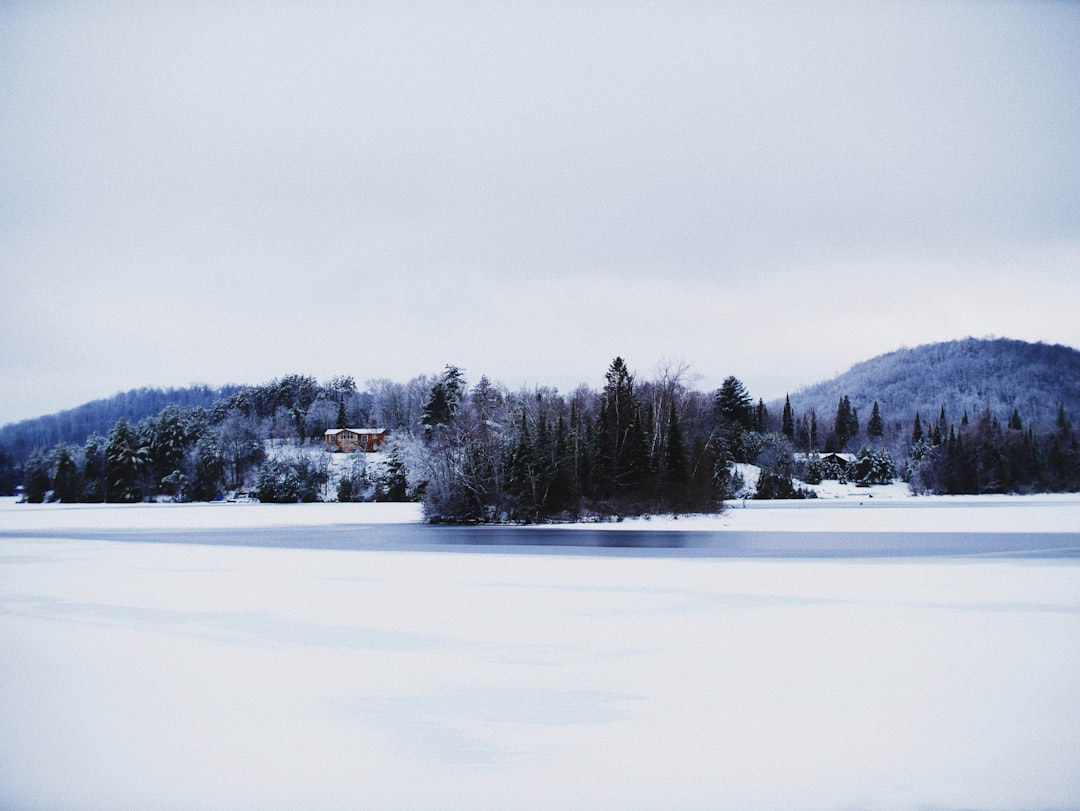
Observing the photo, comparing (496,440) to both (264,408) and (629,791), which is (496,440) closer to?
(629,791)

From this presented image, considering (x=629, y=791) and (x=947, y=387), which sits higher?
(x=947, y=387)

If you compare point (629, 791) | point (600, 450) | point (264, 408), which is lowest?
point (629, 791)

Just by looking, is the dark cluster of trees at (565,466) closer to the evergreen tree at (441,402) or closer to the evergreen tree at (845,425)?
the evergreen tree at (441,402)

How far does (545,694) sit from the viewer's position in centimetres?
939

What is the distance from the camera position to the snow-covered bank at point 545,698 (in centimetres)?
693

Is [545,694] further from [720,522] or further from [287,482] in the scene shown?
[287,482]

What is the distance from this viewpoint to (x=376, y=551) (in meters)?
27.1

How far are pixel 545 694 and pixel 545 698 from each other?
16 centimetres

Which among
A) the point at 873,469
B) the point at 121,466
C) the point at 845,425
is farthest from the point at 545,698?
the point at 845,425

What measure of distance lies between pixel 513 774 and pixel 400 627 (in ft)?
21.3

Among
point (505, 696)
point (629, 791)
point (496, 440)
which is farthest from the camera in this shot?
point (496, 440)

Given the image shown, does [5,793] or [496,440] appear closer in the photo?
[5,793]

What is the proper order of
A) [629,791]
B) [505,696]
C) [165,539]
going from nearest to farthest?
[629,791] < [505,696] < [165,539]

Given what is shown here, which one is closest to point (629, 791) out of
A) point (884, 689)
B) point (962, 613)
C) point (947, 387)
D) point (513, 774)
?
point (513, 774)
